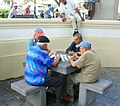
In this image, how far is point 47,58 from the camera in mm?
3498

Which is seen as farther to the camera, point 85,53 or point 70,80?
point 70,80

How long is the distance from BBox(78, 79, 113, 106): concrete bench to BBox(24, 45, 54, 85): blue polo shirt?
0.73 m

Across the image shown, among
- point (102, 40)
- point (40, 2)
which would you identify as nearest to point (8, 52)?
point (102, 40)

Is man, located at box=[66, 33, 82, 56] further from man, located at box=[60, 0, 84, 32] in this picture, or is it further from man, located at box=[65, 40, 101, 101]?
man, located at box=[60, 0, 84, 32]

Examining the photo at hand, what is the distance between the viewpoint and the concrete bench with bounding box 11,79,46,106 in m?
3.41

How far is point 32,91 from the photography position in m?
3.45

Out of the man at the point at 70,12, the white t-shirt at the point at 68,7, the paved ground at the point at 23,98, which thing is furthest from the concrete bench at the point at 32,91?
the white t-shirt at the point at 68,7

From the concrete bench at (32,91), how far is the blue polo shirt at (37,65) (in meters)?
0.10

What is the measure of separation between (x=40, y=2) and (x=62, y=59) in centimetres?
1452

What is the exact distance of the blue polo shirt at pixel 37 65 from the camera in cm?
343

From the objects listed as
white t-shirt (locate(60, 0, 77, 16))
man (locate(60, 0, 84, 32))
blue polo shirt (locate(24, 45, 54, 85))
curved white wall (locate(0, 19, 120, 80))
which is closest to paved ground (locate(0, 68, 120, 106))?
curved white wall (locate(0, 19, 120, 80))

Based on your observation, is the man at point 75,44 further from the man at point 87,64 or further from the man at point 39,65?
the man at point 39,65

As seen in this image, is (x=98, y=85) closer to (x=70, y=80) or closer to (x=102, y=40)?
(x=70, y=80)

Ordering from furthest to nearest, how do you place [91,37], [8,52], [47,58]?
[91,37]
[8,52]
[47,58]
